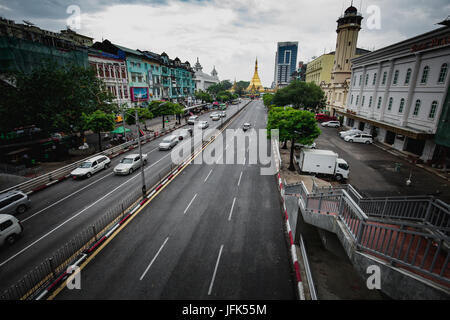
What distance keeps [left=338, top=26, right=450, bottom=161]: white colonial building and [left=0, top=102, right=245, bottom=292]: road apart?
32.3 m

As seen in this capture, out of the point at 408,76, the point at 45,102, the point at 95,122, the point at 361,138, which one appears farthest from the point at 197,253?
the point at 408,76

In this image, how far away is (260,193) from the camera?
19344 millimetres

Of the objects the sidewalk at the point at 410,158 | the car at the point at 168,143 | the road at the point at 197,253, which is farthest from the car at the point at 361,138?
the car at the point at 168,143

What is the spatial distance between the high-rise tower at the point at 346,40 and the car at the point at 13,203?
6605 cm

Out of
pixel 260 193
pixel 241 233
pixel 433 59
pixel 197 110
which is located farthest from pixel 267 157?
pixel 197 110

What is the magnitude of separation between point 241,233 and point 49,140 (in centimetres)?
2958

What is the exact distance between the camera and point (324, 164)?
21547 millimetres

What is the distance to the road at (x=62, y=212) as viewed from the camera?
11.5 m

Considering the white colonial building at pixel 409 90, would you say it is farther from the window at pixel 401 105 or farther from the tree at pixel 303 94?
the tree at pixel 303 94

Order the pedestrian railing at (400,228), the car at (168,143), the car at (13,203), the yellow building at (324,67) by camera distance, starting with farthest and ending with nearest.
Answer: the yellow building at (324,67)
the car at (168,143)
the car at (13,203)
the pedestrian railing at (400,228)

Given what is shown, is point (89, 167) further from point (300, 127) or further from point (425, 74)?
point (425, 74)

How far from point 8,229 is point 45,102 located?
18669mm
